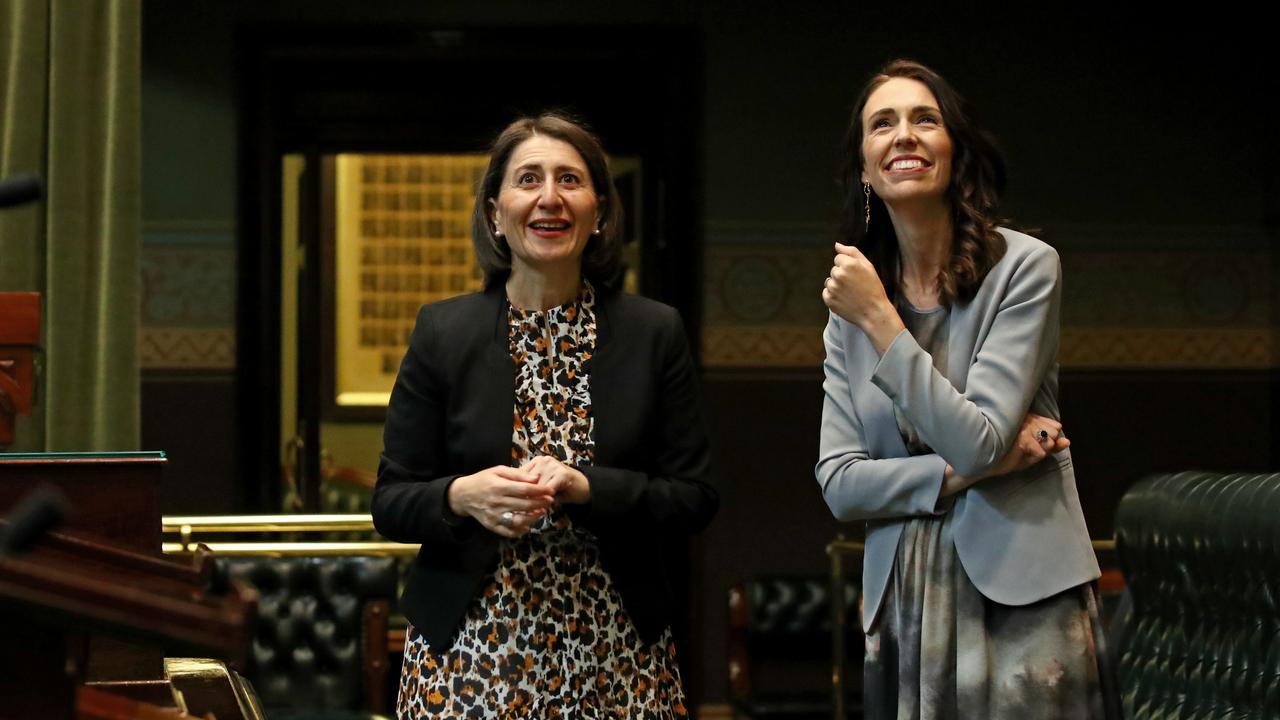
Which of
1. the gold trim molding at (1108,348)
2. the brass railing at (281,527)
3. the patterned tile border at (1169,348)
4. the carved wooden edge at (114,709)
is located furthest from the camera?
the patterned tile border at (1169,348)

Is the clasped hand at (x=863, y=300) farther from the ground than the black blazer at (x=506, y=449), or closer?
farther from the ground

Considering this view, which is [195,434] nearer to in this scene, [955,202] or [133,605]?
[955,202]

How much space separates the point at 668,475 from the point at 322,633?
2040 mm

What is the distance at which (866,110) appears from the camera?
2178 millimetres

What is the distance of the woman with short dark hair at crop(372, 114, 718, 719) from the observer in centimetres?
210

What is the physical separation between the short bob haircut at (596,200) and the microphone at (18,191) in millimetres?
1021

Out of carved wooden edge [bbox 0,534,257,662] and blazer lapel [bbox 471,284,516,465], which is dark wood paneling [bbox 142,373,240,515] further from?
carved wooden edge [bbox 0,534,257,662]

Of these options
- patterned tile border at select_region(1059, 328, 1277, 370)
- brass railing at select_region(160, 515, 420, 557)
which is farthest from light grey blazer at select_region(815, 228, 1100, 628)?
patterned tile border at select_region(1059, 328, 1277, 370)

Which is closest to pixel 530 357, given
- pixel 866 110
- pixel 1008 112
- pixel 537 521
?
pixel 537 521

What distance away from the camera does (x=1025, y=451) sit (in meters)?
1.99

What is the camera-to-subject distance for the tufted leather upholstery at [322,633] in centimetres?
397

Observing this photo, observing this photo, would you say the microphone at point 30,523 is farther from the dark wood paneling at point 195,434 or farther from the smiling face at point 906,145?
the dark wood paneling at point 195,434

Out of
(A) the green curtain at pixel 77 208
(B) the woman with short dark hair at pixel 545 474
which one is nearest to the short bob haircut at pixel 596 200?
(B) the woman with short dark hair at pixel 545 474

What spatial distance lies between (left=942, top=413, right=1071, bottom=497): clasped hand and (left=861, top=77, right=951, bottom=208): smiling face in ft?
1.09
